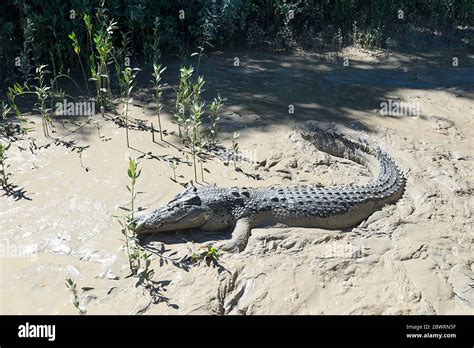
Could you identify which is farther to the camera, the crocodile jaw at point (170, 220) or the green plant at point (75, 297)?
the crocodile jaw at point (170, 220)

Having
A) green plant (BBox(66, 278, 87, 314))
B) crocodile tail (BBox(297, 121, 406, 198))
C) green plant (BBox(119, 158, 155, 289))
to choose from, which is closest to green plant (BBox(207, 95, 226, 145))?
crocodile tail (BBox(297, 121, 406, 198))

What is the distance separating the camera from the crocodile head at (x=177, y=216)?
4676 millimetres

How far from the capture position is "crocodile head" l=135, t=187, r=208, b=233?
4676mm

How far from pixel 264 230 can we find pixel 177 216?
0.83 meters

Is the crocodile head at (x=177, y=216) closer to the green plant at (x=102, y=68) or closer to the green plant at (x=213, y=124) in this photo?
the green plant at (x=213, y=124)

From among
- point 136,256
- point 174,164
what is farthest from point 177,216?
point 174,164

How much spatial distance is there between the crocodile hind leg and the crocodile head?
32 centimetres

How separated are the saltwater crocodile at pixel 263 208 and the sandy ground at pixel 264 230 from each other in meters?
0.12

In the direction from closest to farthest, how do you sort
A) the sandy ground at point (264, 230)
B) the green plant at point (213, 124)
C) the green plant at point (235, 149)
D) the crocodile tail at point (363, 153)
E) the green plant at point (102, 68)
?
the sandy ground at point (264, 230)
the crocodile tail at point (363, 153)
the green plant at point (235, 149)
the green plant at point (213, 124)
the green plant at point (102, 68)

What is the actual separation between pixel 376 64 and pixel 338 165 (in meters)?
4.23

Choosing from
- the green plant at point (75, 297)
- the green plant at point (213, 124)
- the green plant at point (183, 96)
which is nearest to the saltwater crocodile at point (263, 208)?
the green plant at point (75, 297)

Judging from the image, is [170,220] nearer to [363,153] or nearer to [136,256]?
[136,256]

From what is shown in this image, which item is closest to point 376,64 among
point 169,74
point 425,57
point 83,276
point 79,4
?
point 425,57

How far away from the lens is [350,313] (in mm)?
3852
